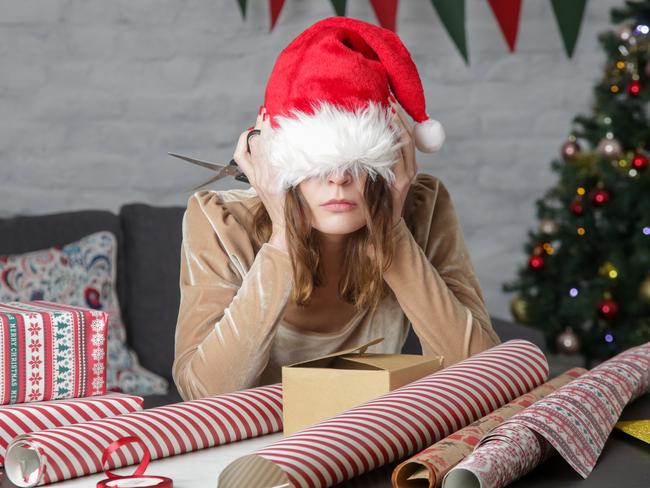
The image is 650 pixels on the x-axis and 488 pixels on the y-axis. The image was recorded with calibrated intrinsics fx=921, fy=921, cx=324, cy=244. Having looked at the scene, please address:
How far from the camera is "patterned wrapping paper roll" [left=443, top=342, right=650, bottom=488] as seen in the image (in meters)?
0.68

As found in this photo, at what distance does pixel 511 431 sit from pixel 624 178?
265cm

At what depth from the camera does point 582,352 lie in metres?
3.41

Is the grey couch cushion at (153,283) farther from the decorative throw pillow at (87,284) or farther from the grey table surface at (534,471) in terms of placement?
the grey table surface at (534,471)

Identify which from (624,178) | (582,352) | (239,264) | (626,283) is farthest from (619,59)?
(239,264)

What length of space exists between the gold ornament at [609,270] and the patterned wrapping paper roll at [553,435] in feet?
7.90

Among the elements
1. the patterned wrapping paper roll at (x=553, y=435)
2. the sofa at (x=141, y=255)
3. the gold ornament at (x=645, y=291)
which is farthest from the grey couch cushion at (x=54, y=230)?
the patterned wrapping paper roll at (x=553, y=435)

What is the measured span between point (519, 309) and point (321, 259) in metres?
2.26

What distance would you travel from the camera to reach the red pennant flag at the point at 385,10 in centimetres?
337

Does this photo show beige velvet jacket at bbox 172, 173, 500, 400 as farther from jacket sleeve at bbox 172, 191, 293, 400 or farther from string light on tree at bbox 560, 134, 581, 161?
string light on tree at bbox 560, 134, 581, 161

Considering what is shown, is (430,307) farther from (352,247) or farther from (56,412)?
(56,412)

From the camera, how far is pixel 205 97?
Result: 3326 mm

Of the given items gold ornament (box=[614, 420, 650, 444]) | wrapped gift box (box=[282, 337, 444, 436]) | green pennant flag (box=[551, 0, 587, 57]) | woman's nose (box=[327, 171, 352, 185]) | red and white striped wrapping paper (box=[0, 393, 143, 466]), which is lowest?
gold ornament (box=[614, 420, 650, 444])

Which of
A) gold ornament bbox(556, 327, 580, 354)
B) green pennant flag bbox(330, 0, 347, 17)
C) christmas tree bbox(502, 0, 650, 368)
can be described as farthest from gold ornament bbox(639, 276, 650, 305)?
green pennant flag bbox(330, 0, 347, 17)

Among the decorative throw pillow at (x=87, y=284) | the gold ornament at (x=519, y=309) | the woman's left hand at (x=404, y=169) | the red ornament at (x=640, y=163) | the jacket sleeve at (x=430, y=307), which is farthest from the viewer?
the gold ornament at (x=519, y=309)
